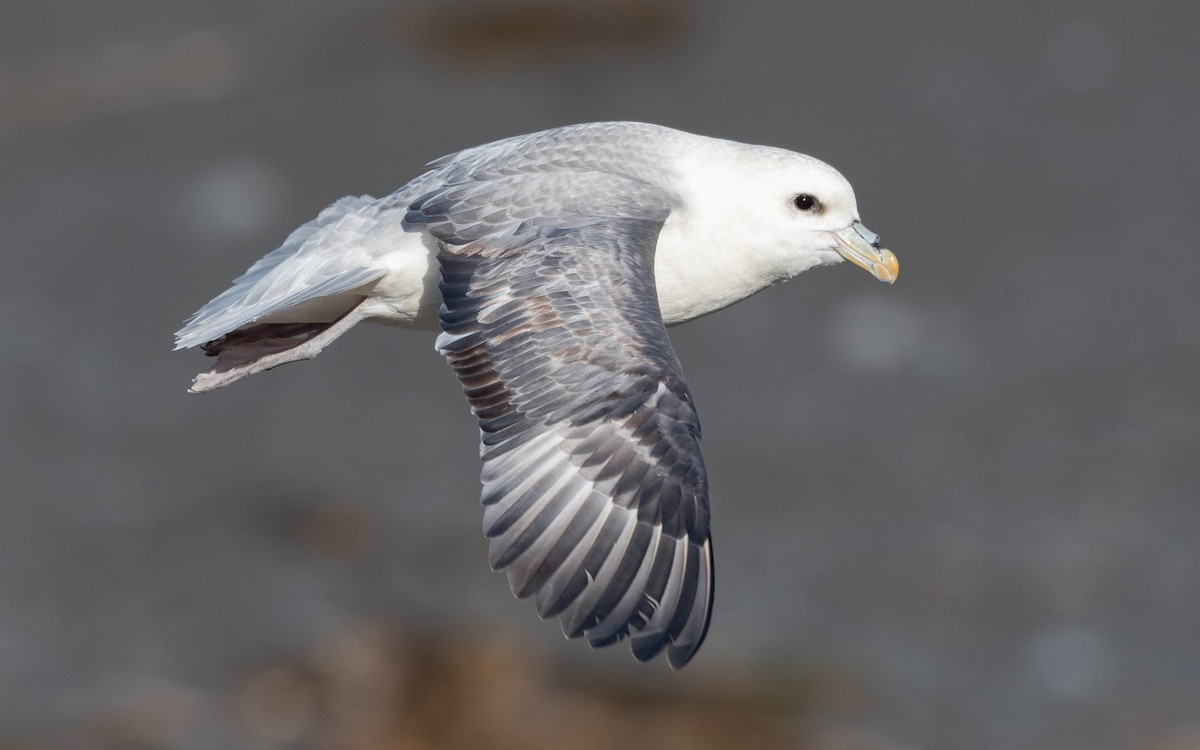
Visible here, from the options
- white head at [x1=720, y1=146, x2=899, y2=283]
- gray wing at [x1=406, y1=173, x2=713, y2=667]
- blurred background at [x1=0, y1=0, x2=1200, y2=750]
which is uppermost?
blurred background at [x1=0, y1=0, x2=1200, y2=750]

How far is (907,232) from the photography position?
1612cm

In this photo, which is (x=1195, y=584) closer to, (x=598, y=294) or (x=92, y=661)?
(x=92, y=661)

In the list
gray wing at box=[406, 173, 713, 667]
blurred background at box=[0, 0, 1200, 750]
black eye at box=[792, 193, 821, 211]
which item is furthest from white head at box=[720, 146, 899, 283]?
blurred background at box=[0, 0, 1200, 750]

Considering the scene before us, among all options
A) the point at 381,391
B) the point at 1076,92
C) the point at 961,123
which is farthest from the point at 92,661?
the point at 1076,92

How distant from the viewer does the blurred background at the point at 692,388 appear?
41.1 ft

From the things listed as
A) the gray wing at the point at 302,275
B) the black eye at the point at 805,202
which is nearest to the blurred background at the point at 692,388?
the gray wing at the point at 302,275

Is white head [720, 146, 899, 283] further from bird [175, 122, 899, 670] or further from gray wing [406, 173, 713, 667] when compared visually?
gray wing [406, 173, 713, 667]

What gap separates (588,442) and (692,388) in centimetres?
924

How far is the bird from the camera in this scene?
5117 millimetres

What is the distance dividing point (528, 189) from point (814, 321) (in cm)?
977

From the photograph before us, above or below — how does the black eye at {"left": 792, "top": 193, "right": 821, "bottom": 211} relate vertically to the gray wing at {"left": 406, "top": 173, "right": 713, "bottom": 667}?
above

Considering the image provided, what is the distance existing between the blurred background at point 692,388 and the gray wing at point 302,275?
604 cm

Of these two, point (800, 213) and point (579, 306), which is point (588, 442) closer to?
point (579, 306)

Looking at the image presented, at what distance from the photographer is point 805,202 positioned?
629cm
